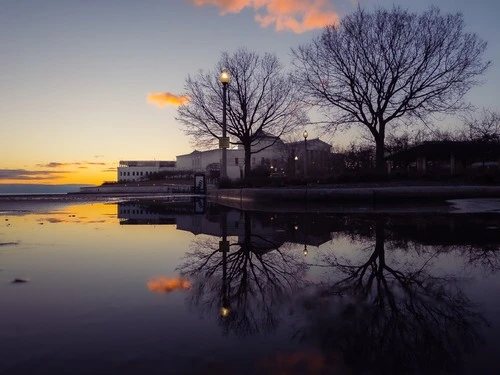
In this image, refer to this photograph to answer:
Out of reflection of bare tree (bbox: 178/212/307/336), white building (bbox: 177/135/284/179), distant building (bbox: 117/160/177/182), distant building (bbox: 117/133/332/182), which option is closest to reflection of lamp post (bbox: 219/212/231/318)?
reflection of bare tree (bbox: 178/212/307/336)

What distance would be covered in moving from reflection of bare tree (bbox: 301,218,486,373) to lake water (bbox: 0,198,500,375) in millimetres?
13

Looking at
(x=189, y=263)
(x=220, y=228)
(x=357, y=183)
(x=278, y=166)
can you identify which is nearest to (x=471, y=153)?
(x=357, y=183)

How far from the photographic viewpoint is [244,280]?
4.53 meters

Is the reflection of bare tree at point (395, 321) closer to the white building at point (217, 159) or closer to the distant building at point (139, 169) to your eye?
the white building at point (217, 159)

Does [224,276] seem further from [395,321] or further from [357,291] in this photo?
[395,321]

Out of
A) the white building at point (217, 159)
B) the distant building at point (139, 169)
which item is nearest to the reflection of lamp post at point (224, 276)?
the white building at point (217, 159)

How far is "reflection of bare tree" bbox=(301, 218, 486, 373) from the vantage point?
246 cm

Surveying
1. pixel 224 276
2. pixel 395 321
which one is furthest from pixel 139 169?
pixel 395 321

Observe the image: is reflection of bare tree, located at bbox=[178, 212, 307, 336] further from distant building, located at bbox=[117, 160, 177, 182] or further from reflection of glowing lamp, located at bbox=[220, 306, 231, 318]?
distant building, located at bbox=[117, 160, 177, 182]

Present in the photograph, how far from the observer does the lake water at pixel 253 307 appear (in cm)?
245

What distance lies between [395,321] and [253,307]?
110cm

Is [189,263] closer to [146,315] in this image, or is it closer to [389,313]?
[146,315]

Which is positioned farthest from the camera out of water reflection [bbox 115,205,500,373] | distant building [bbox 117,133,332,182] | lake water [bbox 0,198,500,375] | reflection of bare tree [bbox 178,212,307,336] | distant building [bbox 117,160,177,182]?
distant building [bbox 117,160,177,182]

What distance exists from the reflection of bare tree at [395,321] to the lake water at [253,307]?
13 mm
